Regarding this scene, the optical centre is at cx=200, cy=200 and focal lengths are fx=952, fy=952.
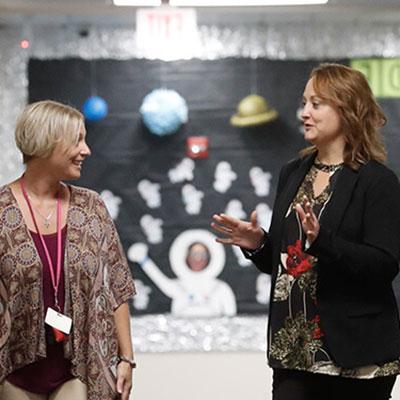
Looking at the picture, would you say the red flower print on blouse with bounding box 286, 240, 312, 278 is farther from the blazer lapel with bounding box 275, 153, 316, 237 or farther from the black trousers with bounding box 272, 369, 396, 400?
the black trousers with bounding box 272, 369, 396, 400

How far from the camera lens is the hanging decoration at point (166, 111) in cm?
436

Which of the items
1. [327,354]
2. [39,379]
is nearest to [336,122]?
[327,354]

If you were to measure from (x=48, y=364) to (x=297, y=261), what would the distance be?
752 mm

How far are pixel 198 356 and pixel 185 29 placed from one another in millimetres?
1493

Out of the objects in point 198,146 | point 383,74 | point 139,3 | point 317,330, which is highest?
point 139,3

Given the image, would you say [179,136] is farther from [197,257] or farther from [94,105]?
[197,257]

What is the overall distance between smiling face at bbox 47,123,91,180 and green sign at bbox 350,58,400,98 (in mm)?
2014

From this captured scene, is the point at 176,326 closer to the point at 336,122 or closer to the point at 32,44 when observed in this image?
the point at 32,44

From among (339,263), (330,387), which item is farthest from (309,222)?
(330,387)

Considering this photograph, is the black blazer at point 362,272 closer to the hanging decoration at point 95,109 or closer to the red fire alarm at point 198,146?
the red fire alarm at point 198,146

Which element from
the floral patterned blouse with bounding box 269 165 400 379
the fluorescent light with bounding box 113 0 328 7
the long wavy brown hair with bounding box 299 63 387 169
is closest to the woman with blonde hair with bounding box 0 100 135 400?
the floral patterned blouse with bounding box 269 165 400 379

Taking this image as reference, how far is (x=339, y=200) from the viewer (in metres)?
2.51

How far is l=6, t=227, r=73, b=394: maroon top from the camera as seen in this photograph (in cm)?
262

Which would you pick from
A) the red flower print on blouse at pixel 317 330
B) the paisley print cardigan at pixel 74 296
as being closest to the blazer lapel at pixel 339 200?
the red flower print on blouse at pixel 317 330
